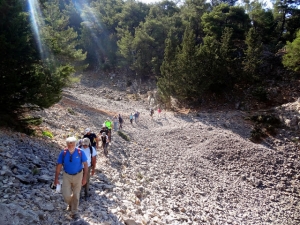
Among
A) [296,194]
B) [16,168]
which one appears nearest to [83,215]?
[16,168]

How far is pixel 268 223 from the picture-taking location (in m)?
11.0

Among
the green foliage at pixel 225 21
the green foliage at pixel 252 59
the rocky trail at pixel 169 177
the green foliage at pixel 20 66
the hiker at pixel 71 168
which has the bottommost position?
the rocky trail at pixel 169 177

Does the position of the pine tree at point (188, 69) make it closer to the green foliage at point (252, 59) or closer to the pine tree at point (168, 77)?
the pine tree at point (168, 77)

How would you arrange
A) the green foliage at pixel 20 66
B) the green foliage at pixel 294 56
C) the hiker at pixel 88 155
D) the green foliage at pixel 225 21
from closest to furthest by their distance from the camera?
1. the hiker at pixel 88 155
2. the green foliage at pixel 20 66
3. the green foliage at pixel 294 56
4. the green foliage at pixel 225 21

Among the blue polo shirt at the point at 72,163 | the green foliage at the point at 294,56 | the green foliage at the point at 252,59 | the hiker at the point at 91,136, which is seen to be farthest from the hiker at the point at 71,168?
the green foliage at the point at 252,59

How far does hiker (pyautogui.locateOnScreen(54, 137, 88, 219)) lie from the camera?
5.07m

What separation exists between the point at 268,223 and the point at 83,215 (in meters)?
9.45

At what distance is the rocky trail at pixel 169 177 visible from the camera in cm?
597

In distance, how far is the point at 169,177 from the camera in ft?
40.7

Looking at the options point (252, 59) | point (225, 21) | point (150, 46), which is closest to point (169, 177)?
point (252, 59)

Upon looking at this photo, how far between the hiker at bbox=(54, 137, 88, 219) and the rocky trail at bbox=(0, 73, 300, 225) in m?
0.63

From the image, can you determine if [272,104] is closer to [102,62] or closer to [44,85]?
[44,85]

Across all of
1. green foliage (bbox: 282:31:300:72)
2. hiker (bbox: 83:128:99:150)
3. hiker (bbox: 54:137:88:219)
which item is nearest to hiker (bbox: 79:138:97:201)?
hiker (bbox: 54:137:88:219)

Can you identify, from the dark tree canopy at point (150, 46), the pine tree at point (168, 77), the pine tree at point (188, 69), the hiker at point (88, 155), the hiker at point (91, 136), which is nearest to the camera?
the hiker at point (88, 155)
